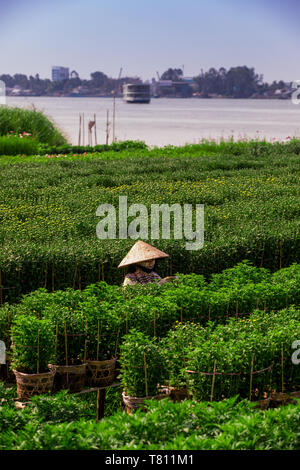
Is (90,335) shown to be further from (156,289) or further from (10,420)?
(10,420)

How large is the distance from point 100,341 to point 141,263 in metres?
1.93

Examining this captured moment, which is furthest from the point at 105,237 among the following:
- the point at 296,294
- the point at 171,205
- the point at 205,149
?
the point at 205,149

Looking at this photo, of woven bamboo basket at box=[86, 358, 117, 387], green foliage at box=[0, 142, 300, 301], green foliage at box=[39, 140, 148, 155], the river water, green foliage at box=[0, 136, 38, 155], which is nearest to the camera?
woven bamboo basket at box=[86, 358, 117, 387]

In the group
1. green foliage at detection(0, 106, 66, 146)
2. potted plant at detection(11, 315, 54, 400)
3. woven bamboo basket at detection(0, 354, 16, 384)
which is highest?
green foliage at detection(0, 106, 66, 146)

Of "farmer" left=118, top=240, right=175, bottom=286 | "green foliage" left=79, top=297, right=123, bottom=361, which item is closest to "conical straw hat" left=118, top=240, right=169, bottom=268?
"farmer" left=118, top=240, right=175, bottom=286

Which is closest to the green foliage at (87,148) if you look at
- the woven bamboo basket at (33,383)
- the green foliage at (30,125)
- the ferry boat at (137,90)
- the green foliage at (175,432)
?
the green foliage at (30,125)

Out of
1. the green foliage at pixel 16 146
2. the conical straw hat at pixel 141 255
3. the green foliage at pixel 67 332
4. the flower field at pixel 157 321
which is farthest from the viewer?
the green foliage at pixel 16 146

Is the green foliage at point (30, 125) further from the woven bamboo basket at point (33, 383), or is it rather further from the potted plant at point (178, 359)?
the potted plant at point (178, 359)

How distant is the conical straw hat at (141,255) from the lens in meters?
A: 7.41

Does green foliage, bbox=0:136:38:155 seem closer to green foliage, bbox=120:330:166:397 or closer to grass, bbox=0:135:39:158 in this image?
grass, bbox=0:135:39:158

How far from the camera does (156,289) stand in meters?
6.70

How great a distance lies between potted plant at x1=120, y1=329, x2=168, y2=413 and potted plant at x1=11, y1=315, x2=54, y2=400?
826 mm

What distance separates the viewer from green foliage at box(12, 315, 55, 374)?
17.5 feet

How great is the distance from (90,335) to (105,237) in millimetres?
3641
